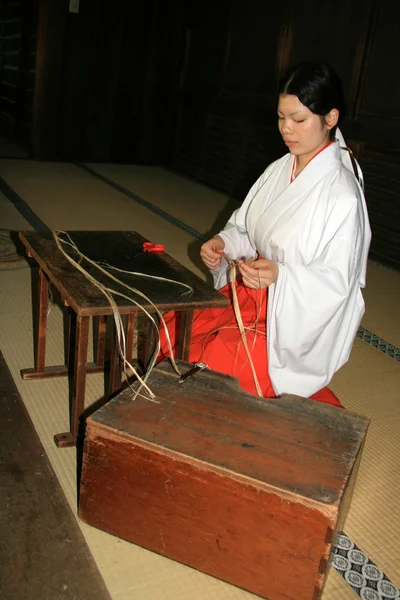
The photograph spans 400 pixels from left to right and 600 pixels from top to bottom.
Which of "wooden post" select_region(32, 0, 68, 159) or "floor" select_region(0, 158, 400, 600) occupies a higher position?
"wooden post" select_region(32, 0, 68, 159)

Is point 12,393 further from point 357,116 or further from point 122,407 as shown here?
point 357,116

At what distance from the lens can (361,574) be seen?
141cm

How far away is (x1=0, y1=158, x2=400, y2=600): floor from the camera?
1343 millimetres

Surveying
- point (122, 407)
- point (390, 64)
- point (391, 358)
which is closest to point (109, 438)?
point (122, 407)

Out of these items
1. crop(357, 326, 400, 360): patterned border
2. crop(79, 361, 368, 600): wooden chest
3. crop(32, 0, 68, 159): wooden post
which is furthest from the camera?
crop(32, 0, 68, 159): wooden post

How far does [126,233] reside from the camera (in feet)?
7.11

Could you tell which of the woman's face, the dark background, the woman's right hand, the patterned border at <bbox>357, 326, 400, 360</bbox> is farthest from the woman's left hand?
the dark background

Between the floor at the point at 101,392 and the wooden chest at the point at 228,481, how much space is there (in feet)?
0.21

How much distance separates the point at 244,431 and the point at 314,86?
0.96 m

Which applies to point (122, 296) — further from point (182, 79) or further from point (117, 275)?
point (182, 79)

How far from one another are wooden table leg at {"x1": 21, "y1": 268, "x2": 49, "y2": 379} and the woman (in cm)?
42

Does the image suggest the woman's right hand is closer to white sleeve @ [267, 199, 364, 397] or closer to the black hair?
white sleeve @ [267, 199, 364, 397]

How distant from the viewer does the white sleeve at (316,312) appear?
5.54ft

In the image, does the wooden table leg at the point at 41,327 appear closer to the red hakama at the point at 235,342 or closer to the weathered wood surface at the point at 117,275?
the weathered wood surface at the point at 117,275
